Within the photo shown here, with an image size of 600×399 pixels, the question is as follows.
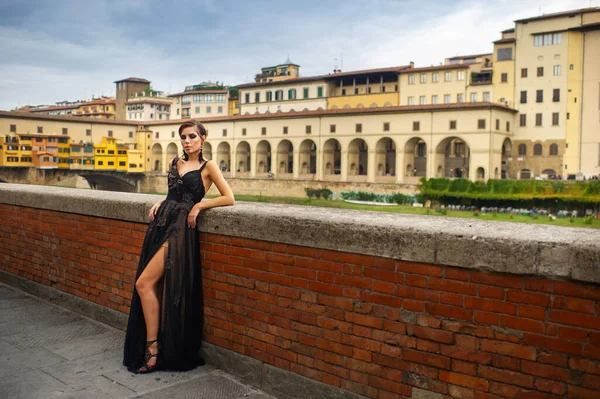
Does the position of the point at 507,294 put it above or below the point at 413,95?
below

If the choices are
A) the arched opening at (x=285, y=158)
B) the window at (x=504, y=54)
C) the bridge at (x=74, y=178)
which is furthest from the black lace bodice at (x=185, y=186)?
the bridge at (x=74, y=178)

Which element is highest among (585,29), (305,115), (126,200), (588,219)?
(585,29)

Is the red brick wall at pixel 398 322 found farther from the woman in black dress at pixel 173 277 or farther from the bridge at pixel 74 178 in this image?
the bridge at pixel 74 178

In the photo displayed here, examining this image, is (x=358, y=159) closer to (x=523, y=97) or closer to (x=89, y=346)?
(x=523, y=97)

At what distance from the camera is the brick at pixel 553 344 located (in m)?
2.13

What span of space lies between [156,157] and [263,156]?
15275mm

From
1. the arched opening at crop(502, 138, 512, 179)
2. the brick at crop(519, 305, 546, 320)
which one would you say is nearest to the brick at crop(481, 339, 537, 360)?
the brick at crop(519, 305, 546, 320)

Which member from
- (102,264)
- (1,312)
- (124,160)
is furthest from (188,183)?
(124,160)

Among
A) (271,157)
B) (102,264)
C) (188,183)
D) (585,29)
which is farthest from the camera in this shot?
(271,157)

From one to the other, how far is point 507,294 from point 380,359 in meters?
0.72

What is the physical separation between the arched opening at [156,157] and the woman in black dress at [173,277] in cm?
6546

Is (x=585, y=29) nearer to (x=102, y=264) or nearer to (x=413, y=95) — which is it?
(x=413, y=95)

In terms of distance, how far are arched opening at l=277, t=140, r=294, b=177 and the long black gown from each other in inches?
2142

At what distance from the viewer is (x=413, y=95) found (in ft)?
181
